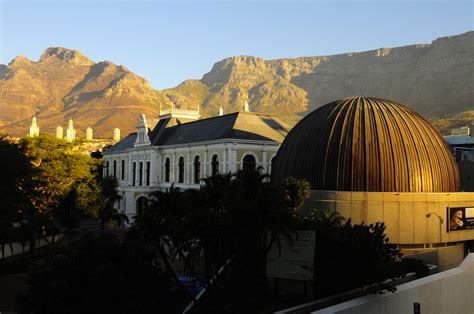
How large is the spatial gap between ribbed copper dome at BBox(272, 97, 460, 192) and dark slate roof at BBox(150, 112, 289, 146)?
55.4 feet

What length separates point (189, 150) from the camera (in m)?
Answer: 57.6

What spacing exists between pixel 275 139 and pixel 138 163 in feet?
80.2

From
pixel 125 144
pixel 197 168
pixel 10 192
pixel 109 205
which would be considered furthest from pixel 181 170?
pixel 10 192

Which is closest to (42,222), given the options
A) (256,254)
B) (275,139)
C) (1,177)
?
(1,177)

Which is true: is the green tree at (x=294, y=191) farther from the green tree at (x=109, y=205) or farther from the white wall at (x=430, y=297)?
the green tree at (x=109, y=205)

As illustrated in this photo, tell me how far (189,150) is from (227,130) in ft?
23.6

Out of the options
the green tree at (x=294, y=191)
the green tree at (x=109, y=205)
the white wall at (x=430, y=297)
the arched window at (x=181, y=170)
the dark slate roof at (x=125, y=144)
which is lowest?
the white wall at (x=430, y=297)

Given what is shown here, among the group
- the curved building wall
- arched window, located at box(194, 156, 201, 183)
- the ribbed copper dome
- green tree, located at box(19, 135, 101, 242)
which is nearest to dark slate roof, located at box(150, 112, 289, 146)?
arched window, located at box(194, 156, 201, 183)

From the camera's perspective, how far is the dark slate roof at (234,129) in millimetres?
52719

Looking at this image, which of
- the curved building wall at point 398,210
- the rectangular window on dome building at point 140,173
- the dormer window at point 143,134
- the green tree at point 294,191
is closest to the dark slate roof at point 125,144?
the dormer window at point 143,134

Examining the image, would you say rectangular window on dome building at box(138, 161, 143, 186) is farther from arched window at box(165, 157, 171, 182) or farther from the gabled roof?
arched window at box(165, 157, 171, 182)

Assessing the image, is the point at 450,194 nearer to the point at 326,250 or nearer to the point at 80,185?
the point at 326,250

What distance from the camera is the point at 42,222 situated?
4672 cm

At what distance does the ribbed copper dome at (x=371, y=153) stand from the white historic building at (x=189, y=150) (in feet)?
49.7
